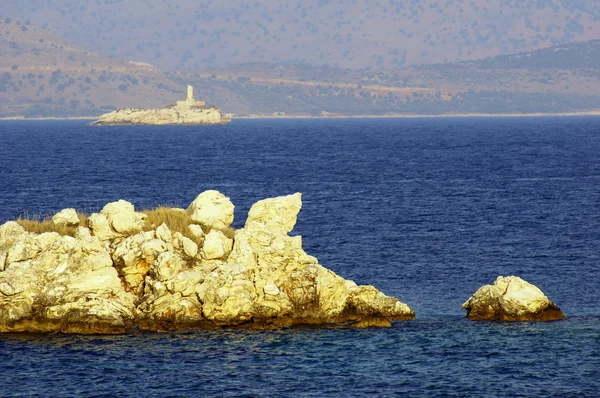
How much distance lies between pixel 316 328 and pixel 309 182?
65.5 metres

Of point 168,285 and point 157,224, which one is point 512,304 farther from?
point 157,224

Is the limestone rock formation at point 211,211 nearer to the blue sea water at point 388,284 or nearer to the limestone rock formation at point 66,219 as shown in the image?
the limestone rock formation at point 66,219

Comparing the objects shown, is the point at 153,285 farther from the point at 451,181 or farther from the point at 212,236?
the point at 451,181

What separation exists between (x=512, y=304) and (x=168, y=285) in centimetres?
1640

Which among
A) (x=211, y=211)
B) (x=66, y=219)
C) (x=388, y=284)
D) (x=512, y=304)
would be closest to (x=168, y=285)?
(x=211, y=211)

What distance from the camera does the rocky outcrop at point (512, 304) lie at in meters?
44.0

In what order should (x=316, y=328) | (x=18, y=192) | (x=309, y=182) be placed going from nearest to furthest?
(x=316, y=328) → (x=18, y=192) → (x=309, y=182)

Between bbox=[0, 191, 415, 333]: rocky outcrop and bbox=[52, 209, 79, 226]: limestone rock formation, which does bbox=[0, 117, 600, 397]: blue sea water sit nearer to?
bbox=[0, 191, 415, 333]: rocky outcrop

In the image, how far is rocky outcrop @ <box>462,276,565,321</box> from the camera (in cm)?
4400

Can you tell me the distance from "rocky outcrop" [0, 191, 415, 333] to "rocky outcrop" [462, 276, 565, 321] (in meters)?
3.44

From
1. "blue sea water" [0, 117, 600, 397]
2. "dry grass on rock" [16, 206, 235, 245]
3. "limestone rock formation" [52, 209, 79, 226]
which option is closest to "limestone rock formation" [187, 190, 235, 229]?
"dry grass on rock" [16, 206, 235, 245]

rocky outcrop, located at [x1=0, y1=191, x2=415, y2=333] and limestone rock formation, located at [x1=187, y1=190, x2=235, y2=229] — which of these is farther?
limestone rock formation, located at [x1=187, y1=190, x2=235, y2=229]

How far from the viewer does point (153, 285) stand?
4306cm

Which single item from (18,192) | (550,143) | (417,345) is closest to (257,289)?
(417,345)
